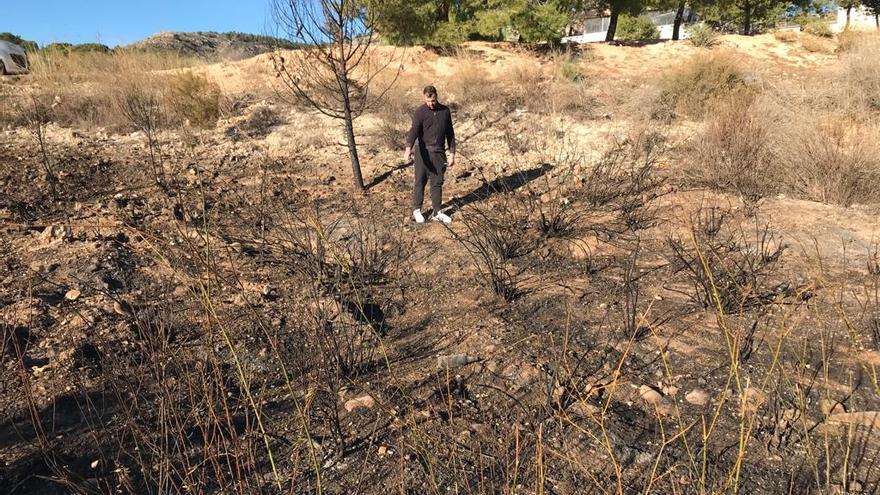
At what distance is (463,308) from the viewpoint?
384 cm

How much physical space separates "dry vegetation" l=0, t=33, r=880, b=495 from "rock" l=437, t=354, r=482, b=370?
0.08ft

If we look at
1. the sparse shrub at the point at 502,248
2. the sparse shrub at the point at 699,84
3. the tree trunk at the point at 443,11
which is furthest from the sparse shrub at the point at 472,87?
the sparse shrub at the point at 502,248

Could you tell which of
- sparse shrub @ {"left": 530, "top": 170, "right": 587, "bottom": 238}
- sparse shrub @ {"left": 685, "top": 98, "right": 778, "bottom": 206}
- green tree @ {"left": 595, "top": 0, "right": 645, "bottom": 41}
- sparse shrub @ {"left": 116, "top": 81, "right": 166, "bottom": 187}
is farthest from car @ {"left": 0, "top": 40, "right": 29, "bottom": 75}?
green tree @ {"left": 595, "top": 0, "right": 645, "bottom": 41}

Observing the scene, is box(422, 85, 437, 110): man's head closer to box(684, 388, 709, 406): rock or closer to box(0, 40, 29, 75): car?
box(684, 388, 709, 406): rock

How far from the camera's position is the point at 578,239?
5039 mm

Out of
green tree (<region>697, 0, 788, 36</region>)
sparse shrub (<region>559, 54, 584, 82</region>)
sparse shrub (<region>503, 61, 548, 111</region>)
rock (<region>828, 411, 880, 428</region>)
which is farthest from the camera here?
green tree (<region>697, 0, 788, 36</region>)

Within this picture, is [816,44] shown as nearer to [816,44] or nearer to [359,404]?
[816,44]

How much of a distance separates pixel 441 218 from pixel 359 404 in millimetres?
3124

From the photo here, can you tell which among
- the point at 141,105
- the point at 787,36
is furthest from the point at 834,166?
the point at 787,36

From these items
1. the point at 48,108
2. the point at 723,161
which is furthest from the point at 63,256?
the point at 48,108

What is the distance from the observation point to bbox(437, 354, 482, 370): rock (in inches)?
120

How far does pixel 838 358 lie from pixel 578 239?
235cm

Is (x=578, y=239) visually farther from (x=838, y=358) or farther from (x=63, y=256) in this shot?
(x=63, y=256)

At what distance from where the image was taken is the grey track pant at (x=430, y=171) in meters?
5.49
